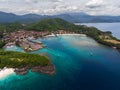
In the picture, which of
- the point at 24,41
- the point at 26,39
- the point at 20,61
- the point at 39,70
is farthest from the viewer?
the point at 26,39

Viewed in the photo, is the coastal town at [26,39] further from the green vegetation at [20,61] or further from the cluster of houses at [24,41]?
the green vegetation at [20,61]

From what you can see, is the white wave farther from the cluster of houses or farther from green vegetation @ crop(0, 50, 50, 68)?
the cluster of houses

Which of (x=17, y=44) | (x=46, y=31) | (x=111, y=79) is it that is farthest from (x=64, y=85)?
(x=46, y=31)

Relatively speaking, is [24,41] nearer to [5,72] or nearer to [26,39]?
[26,39]

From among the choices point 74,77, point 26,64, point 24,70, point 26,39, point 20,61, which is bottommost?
point 26,39

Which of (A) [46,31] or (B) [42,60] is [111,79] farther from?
(A) [46,31]

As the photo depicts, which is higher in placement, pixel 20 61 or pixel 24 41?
pixel 20 61

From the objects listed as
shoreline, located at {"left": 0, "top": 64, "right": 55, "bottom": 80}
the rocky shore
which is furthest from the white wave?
the rocky shore

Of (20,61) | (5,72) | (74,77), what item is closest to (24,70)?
(20,61)

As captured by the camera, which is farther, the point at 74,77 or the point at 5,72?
the point at 5,72
